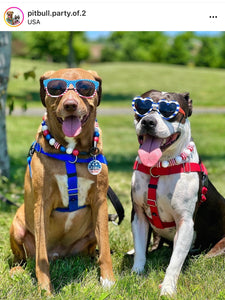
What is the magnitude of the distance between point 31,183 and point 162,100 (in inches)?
49.9

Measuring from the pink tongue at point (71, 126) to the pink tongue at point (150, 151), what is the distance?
0.52 meters

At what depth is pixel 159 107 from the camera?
3.51 metres

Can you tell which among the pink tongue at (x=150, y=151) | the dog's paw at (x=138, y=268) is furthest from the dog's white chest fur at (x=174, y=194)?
the dog's paw at (x=138, y=268)

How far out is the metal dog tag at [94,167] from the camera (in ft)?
11.6

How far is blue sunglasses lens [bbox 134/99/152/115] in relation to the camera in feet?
11.6

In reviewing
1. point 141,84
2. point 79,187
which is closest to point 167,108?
point 79,187

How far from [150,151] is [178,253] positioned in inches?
32.6

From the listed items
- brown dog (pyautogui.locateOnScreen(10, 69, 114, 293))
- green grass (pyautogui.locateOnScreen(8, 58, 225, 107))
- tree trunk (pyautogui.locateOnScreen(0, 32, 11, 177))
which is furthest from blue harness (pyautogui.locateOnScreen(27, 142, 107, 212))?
green grass (pyautogui.locateOnScreen(8, 58, 225, 107))

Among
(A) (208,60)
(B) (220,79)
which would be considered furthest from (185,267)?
(A) (208,60)

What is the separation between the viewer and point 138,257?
12.4ft
